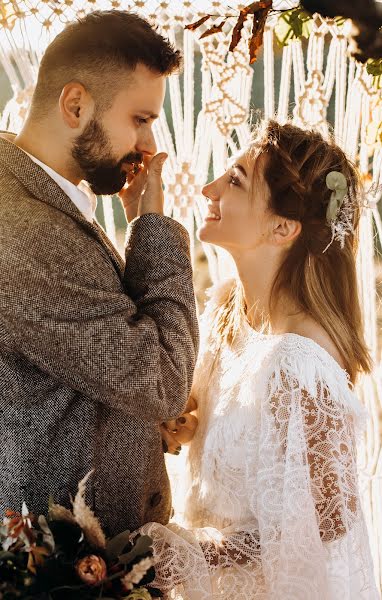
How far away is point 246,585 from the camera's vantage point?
1.51m

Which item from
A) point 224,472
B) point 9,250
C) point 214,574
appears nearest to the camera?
point 9,250

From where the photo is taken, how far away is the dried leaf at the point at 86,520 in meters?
1.08

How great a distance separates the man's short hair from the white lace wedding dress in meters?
0.65

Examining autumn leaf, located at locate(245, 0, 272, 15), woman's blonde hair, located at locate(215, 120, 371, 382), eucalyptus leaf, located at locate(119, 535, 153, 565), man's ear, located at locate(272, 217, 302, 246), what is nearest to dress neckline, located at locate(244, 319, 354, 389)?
woman's blonde hair, located at locate(215, 120, 371, 382)

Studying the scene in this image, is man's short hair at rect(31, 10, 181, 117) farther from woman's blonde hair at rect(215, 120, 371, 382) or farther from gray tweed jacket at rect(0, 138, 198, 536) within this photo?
woman's blonde hair at rect(215, 120, 371, 382)

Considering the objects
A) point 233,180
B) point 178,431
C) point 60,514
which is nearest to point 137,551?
point 60,514

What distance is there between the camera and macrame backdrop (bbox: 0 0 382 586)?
1982mm

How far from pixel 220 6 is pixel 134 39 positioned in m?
0.55

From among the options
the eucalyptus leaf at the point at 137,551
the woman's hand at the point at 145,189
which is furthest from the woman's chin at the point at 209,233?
the eucalyptus leaf at the point at 137,551

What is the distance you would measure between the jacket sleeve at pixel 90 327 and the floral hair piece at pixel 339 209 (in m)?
0.60

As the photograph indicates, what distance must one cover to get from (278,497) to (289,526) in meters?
0.06

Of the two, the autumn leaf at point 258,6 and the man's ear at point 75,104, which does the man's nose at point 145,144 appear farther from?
the autumn leaf at point 258,6

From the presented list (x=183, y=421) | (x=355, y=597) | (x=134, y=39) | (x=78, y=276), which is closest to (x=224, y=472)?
(x=183, y=421)

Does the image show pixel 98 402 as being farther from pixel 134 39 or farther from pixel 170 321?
pixel 134 39
